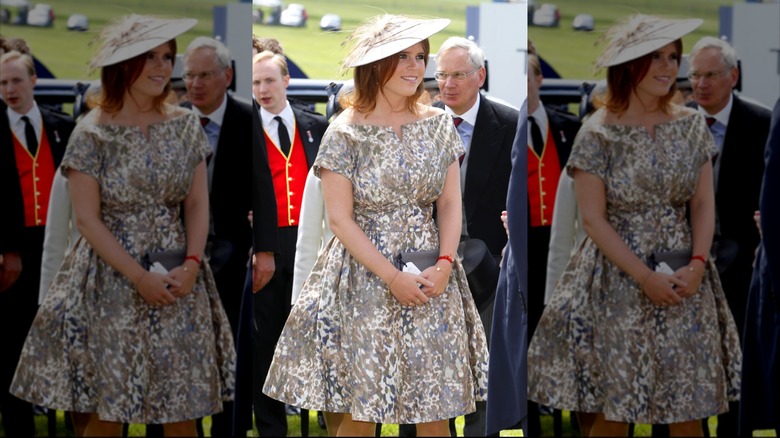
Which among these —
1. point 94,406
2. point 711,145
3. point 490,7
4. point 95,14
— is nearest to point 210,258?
point 94,406

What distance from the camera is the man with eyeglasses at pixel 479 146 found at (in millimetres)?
4887

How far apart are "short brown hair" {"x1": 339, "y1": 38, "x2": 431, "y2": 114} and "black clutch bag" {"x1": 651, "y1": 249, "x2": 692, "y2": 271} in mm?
1176

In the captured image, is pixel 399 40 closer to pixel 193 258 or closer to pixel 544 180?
pixel 544 180

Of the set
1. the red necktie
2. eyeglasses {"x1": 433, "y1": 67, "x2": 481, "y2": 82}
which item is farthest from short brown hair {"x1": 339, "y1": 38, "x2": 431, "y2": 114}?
the red necktie

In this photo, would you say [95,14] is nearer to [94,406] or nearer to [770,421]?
[94,406]

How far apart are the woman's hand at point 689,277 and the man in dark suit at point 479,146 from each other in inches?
30.0

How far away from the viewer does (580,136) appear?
15.5ft

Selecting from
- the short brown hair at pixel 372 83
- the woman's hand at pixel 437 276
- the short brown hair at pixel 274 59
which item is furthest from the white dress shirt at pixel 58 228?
the woman's hand at pixel 437 276

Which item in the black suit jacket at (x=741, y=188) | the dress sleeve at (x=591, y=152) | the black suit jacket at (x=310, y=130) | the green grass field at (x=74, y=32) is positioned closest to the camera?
the green grass field at (x=74, y=32)

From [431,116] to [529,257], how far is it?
0.75 meters

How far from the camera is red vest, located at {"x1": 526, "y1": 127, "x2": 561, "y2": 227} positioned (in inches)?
190

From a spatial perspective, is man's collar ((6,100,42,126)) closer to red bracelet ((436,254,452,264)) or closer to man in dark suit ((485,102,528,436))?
red bracelet ((436,254,452,264))

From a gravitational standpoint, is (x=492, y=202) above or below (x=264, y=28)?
below

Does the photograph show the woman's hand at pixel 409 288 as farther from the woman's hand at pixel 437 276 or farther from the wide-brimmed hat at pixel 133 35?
the wide-brimmed hat at pixel 133 35
